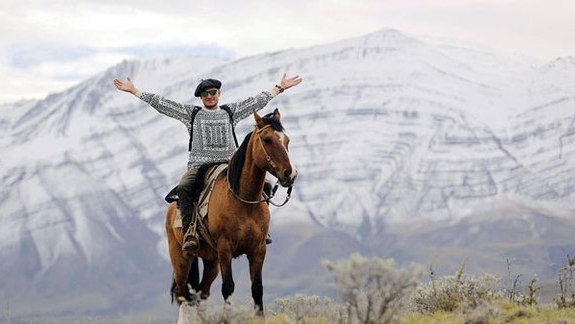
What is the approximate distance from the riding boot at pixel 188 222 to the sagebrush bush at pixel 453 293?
15.7 feet

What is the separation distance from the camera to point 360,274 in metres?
13.0

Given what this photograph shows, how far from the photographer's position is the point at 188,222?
18.6 meters

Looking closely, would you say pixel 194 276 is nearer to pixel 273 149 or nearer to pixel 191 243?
pixel 191 243

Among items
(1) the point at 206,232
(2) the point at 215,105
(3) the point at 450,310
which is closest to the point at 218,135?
(2) the point at 215,105

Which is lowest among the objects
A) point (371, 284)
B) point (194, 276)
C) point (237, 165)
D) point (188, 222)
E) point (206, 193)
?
point (194, 276)

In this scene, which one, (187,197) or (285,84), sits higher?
(285,84)

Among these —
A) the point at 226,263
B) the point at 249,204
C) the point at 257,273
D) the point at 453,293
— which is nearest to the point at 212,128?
the point at 249,204

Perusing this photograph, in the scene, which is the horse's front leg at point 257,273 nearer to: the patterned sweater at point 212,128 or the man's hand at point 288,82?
the patterned sweater at point 212,128

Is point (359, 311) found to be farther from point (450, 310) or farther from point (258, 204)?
point (450, 310)

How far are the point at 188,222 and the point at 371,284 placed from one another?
586cm

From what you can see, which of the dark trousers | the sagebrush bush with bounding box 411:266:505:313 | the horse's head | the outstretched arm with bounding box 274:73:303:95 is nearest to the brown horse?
the horse's head

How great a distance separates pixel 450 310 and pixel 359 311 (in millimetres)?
7758

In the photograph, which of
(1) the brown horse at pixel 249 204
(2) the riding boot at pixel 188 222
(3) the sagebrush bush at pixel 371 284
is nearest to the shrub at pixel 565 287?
(1) the brown horse at pixel 249 204

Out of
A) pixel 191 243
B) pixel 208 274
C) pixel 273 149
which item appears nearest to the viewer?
pixel 273 149
